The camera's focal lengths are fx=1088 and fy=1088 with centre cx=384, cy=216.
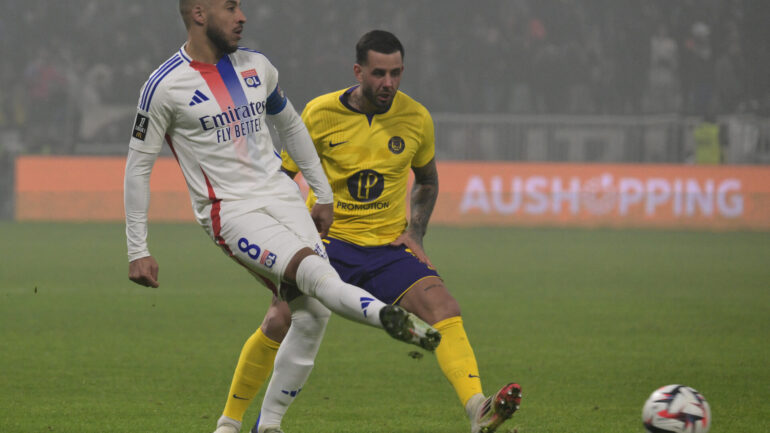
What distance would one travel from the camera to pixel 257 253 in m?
4.09

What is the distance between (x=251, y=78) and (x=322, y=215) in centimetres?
68

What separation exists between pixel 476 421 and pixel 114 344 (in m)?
3.96

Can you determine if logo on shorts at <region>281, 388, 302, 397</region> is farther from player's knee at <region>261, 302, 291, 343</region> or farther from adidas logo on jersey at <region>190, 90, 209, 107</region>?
adidas logo on jersey at <region>190, 90, 209, 107</region>

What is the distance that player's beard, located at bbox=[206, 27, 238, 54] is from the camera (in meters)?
4.21

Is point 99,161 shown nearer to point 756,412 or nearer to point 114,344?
point 114,344

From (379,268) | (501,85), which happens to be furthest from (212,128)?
(501,85)

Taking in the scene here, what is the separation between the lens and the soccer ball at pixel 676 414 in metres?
3.98

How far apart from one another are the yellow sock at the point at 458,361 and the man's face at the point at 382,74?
104 centimetres

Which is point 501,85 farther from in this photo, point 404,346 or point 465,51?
point 404,346

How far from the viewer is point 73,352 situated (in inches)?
281

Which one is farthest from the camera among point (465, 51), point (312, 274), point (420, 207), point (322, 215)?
point (465, 51)

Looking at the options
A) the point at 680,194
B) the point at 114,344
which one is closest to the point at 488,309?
the point at 114,344

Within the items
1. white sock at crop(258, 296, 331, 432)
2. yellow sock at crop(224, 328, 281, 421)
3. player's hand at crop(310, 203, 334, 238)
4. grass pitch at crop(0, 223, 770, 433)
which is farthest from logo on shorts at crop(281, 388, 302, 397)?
player's hand at crop(310, 203, 334, 238)

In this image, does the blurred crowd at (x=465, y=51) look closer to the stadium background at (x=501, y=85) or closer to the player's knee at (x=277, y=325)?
the stadium background at (x=501, y=85)
